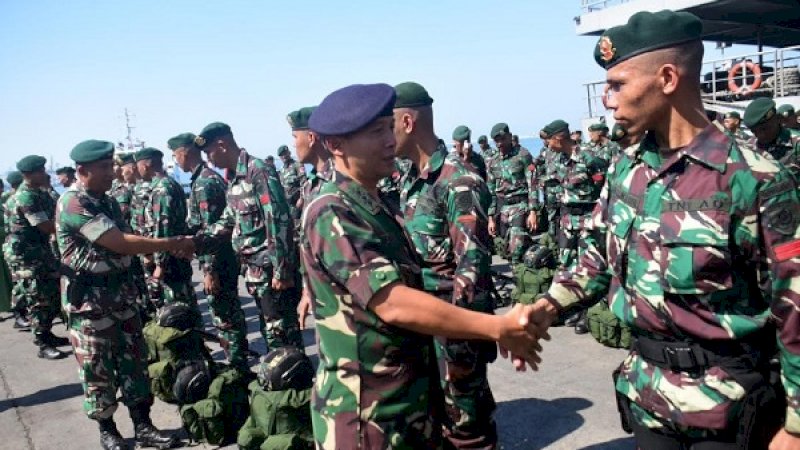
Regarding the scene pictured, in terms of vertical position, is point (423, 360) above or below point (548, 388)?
above

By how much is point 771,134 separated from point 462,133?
6.80 m

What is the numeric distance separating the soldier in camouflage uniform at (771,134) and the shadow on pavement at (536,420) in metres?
4.34

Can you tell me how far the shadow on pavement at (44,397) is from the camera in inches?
252

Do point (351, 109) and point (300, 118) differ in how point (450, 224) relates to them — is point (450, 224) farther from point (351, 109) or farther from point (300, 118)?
point (300, 118)

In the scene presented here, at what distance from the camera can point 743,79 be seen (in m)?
14.0

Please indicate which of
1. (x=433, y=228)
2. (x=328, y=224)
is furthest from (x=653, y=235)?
(x=433, y=228)

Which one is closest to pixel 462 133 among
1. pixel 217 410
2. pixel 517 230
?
pixel 517 230

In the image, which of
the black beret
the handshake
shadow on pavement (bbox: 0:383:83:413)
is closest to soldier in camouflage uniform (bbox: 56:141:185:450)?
shadow on pavement (bbox: 0:383:83:413)

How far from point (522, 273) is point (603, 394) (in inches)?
118

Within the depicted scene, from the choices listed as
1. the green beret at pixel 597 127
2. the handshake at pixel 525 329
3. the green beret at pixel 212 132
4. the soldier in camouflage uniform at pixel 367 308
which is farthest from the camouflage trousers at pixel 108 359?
the green beret at pixel 597 127

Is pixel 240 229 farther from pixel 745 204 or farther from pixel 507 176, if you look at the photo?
pixel 507 176

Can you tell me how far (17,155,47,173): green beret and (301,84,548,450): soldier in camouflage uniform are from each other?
691 cm

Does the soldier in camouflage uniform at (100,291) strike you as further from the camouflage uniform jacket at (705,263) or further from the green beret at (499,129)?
the green beret at (499,129)

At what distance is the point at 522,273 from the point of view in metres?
8.01
